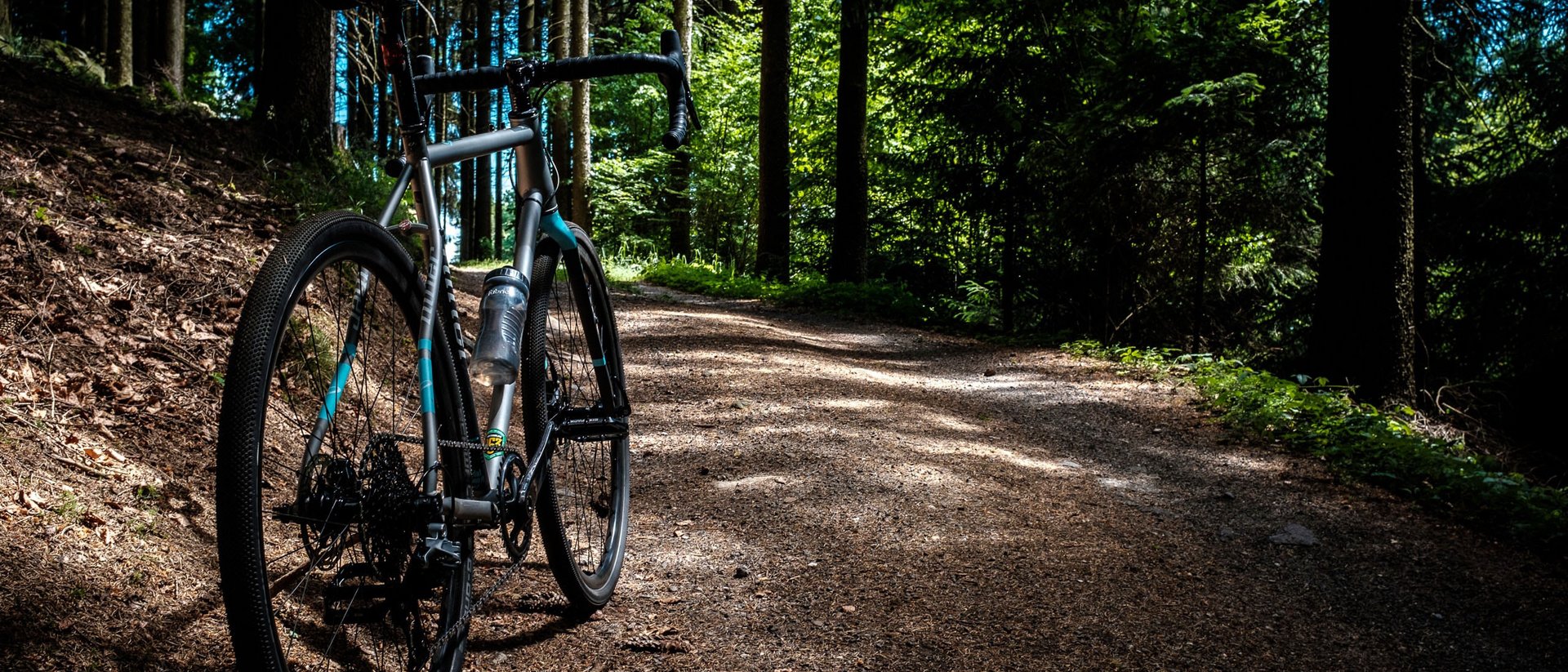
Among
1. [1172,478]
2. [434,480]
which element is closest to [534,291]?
[434,480]

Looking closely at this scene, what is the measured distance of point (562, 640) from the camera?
108 inches

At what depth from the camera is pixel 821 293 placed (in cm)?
1340

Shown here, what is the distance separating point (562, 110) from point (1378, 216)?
17.1m

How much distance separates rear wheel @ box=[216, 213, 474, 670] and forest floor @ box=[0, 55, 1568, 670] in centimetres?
42

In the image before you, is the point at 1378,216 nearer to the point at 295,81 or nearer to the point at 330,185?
the point at 330,185

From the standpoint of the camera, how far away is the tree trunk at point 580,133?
1661cm

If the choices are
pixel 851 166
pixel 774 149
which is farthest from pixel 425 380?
pixel 774 149

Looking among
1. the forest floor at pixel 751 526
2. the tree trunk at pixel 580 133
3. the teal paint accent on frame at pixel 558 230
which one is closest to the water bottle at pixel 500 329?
the teal paint accent on frame at pixel 558 230

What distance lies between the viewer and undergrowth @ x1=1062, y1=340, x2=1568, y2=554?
176 inches

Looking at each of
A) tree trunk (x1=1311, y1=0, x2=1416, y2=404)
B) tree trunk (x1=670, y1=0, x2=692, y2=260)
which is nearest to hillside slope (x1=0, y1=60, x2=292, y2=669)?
tree trunk (x1=1311, y1=0, x2=1416, y2=404)

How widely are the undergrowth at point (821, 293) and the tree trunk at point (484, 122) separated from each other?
10.2m

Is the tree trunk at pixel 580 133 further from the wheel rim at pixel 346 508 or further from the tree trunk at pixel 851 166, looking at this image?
the wheel rim at pixel 346 508

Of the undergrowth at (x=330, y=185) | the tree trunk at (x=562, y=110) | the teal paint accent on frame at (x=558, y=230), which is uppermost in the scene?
the tree trunk at (x=562, y=110)

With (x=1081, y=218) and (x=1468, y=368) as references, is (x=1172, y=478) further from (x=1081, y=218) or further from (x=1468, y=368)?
(x=1468, y=368)
